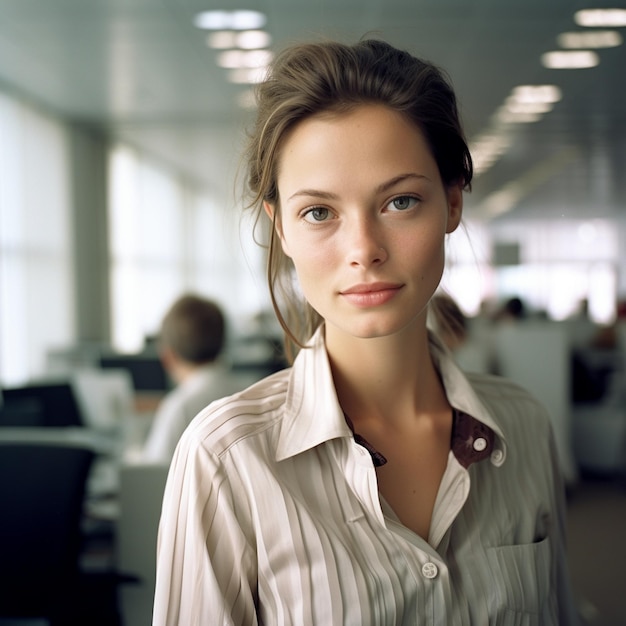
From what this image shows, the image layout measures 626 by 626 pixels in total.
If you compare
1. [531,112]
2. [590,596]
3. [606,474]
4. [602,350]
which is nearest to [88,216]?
[531,112]

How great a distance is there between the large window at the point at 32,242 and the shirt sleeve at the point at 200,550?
5.78m

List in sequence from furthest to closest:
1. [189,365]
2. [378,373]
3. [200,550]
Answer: [189,365] < [378,373] < [200,550]

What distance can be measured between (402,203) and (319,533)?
46 centimetres

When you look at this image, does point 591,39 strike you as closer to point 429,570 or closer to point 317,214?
point 317,214

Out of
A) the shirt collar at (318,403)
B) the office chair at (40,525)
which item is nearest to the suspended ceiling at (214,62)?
the office chair at (40,525)

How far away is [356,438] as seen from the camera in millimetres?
1050

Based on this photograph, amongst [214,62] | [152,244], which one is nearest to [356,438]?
[214,62]

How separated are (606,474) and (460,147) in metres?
4.23

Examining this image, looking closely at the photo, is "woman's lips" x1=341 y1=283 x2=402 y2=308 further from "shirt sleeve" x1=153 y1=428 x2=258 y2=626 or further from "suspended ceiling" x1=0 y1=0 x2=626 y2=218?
"suspended ceiling" x1=0 y1=0 x2=626 y2=218

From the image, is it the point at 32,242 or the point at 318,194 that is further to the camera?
the point at 32,242

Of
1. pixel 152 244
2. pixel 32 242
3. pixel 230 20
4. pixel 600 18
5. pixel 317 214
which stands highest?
pixel 230 20

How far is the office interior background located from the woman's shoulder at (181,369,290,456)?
382mm

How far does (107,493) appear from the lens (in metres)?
2.64

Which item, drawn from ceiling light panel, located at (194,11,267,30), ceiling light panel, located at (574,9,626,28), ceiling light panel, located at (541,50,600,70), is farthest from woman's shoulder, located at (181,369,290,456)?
ceiling light panel, located at (541,50,600,70)
